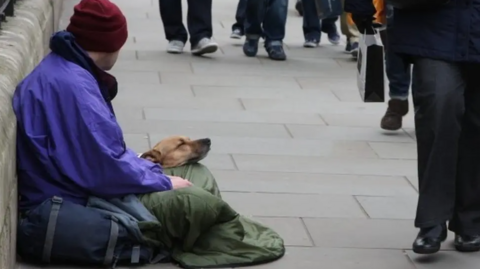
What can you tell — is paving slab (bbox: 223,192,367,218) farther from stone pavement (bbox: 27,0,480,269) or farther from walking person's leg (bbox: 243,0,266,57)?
walking person's leg (bbox: 243,0,266,57)

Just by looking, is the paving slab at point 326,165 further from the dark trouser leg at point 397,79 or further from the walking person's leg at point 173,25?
the walking person's leg at point 173,25

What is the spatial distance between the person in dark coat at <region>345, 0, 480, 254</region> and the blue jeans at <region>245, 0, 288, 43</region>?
5.12 metres

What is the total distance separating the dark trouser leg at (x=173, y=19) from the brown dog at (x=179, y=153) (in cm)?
492

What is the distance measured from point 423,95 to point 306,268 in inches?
33.1

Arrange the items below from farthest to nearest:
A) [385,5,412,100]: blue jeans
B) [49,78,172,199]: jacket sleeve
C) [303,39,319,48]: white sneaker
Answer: [303,39,319,48]: white sneaker
[385,5,412,100]: blue jeans
[49,78,172,199]: jacket sleeve

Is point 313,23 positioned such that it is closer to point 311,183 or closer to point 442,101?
point 311,183

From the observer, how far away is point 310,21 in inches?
420

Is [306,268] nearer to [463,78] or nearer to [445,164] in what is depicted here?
[445,164]

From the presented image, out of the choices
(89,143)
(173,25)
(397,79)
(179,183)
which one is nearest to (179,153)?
(179,183)

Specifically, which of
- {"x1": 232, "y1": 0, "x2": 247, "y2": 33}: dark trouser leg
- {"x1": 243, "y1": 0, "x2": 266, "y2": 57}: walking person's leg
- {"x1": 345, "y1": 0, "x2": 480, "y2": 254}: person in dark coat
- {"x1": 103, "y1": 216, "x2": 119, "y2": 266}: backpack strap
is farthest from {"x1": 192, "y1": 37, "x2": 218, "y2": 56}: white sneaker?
{"x1": 103, "y1": 216, "x2": 119, "y2": 266}: backpack strap

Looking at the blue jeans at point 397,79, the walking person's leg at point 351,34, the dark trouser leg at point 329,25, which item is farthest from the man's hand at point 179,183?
the dark trouser leg at point 329,25

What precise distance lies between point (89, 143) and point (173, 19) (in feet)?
18.9

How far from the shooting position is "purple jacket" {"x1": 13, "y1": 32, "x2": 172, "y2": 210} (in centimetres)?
418

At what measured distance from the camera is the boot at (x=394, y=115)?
7.31m
